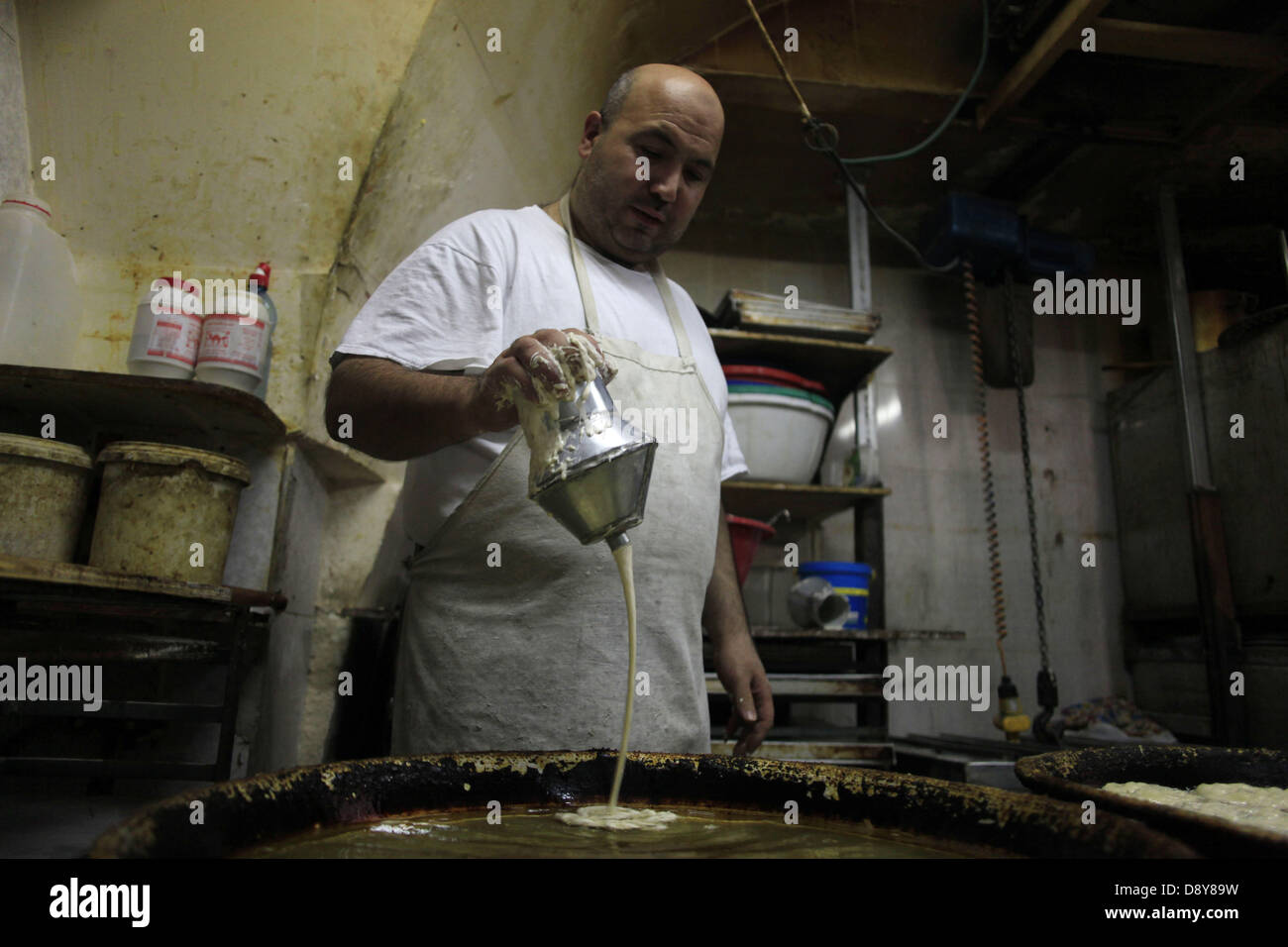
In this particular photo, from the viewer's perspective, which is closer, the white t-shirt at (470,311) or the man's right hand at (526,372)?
the man's right hand at (526,372)

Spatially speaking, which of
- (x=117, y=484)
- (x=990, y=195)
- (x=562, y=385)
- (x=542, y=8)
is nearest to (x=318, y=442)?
(x=117, y=484)

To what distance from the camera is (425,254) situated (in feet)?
4.63

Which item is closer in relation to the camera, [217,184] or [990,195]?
[217,184]

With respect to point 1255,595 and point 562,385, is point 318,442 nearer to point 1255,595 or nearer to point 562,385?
point 562,385

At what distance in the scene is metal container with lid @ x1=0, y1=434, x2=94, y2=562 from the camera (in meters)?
1.45

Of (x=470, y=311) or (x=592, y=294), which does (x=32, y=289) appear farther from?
(x=592, y=294)

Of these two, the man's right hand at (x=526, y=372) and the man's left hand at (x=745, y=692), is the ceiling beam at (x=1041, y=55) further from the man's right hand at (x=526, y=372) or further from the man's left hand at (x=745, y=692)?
the man's right hand at (x=526, y=372)

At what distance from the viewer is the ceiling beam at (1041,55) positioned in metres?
2.40

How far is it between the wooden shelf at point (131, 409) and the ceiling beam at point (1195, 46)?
2.71 meters

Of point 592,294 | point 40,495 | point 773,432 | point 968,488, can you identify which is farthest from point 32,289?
point 968,488

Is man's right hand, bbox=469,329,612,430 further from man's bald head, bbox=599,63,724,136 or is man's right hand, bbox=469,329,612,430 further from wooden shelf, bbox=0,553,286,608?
man's bald head, bbox=599,63,724,136

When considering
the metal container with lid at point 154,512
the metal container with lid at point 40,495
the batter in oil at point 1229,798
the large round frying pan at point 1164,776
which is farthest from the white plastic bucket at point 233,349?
the batter in oil at point 1229,798
